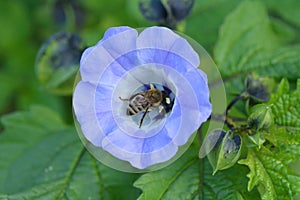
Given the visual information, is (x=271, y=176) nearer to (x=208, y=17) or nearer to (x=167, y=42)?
(x=167, y=42)

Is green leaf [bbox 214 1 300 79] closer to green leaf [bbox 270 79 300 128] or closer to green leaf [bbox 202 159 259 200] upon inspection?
green leaf [bbox 270 79 300 128]

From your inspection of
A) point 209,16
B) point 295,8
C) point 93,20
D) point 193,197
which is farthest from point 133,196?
point 93,20

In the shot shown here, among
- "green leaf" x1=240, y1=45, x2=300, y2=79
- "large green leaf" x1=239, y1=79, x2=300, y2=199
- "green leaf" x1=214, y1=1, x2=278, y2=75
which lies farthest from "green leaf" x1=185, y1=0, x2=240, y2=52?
"large green leaf" x1=239, y1=79, x2=300, y2=199

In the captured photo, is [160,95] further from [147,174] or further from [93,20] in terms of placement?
[93,20]

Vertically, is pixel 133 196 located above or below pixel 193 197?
below

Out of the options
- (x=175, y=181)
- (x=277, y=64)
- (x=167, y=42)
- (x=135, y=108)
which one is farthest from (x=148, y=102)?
(x=277, y=64)

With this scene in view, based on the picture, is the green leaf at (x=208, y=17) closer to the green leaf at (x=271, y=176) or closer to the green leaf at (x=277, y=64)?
the green leaf at (x=277, y=64)
